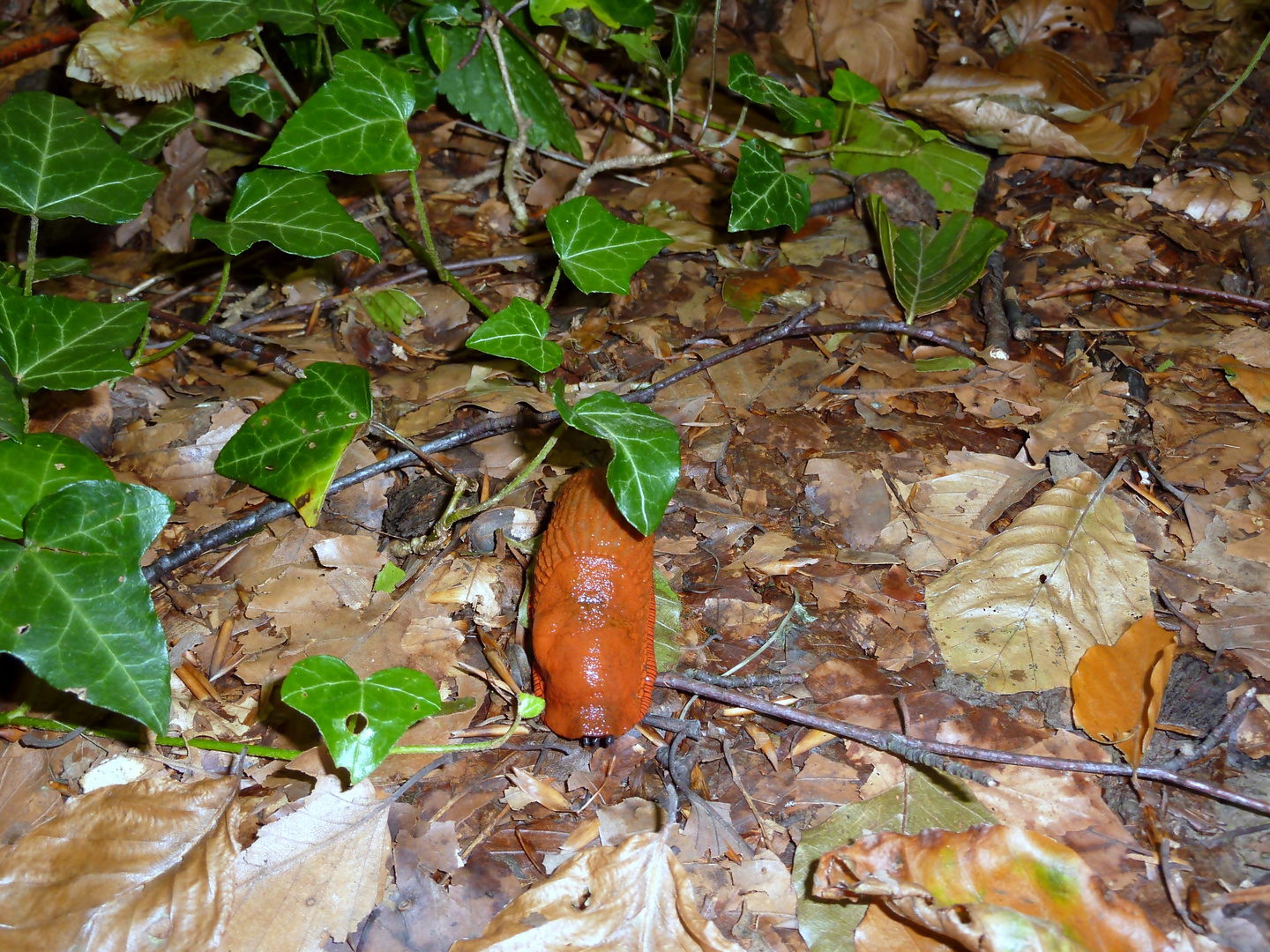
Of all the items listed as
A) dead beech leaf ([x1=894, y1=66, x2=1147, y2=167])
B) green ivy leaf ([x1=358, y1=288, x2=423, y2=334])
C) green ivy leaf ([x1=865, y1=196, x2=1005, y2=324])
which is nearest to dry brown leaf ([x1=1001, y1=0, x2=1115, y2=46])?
dead beech leaf ([x1=894, y1=66, x2=1147, y2=167])

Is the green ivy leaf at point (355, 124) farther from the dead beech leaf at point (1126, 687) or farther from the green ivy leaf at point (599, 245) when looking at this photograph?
the dead beech leaf at point (1126, 687)

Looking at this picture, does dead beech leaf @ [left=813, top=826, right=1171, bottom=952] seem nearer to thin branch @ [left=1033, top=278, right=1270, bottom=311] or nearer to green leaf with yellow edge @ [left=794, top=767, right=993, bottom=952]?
green leaf with yellow edge @ [left=794, top=767, right=993, bottom=952]

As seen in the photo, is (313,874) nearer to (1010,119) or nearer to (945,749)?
(945,749)

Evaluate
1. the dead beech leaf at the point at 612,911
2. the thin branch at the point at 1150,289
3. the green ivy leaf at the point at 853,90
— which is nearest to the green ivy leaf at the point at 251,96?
the green ivy leaf at the point at 853,90

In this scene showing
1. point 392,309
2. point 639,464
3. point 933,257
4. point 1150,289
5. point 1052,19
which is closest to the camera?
point 639,464

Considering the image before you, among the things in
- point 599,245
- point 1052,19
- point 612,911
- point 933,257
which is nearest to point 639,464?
point 599,245

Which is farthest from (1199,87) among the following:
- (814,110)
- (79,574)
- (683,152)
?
(79,574)
